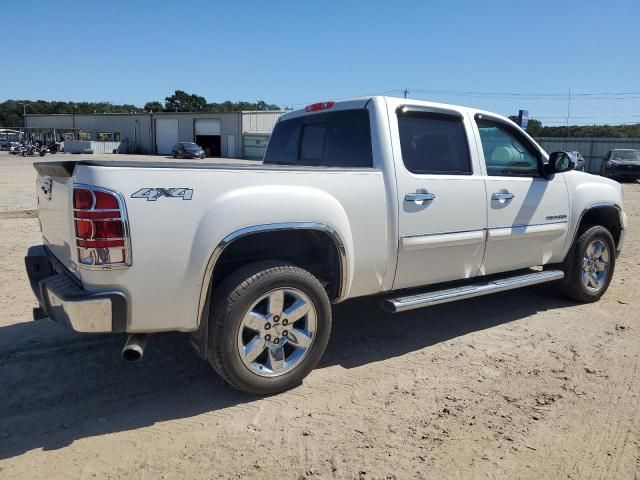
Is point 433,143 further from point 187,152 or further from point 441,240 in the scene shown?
point 187,152

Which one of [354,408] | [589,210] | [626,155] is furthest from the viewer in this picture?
[626,155]

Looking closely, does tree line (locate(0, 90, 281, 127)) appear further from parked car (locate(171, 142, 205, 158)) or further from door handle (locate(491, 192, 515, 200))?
door handle (locate(491, 192, 515, 200))

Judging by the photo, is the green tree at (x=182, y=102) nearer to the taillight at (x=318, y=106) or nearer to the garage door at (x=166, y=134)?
the garage door at (x=166, y=134)

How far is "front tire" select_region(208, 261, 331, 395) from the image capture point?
329 centimetres

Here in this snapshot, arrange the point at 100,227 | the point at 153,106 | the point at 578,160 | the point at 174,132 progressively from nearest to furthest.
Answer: the point at 100,227, the point at 578,160, the point at 174,132, the point at 153,106

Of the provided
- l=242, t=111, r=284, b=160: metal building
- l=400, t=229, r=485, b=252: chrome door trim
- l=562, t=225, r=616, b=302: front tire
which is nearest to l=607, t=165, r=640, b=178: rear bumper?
l=562, t=225, r=616, b=302: front tire

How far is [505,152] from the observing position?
496cm

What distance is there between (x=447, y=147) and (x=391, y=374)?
195 cm

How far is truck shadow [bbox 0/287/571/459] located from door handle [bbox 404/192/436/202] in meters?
1.29

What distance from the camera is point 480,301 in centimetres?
589

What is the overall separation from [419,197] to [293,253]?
3.45 ft

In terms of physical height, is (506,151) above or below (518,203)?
above

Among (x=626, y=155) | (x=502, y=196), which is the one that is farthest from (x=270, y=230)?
(x=626, y=155)

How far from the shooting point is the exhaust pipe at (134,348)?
3.07 meters
